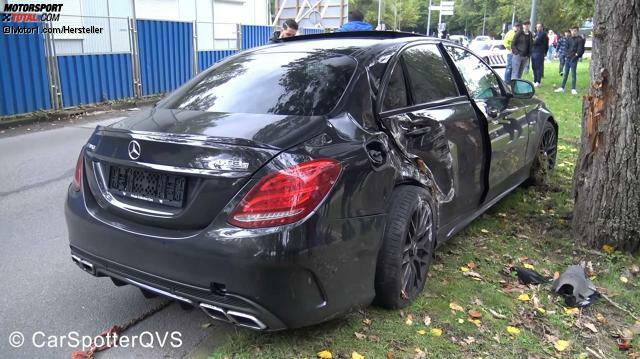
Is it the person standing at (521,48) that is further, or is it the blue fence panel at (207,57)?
the blue fence panel at (207,57)

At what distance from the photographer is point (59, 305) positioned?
335cm

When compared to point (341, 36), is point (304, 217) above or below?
below

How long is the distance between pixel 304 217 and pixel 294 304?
1.32 feet

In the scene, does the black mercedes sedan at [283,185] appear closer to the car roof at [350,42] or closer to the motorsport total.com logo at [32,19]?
the car roof at [350,42]

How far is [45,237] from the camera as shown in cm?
445

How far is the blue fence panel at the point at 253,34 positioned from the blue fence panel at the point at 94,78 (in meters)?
5.72

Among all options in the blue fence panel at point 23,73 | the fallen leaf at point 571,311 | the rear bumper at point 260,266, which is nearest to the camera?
the rear bumper at point 260,266

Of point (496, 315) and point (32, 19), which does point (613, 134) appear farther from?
point (32, 19)

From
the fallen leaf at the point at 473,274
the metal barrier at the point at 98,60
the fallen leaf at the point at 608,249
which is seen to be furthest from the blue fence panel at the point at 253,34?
the fallen leaf at the point at 473,274

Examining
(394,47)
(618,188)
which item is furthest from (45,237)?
(618,188)

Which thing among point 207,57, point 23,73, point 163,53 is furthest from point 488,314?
point 207,57

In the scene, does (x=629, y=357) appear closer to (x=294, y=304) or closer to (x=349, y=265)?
(x=349, y=265)

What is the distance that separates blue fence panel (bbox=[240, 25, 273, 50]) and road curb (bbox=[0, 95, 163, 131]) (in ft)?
18.8

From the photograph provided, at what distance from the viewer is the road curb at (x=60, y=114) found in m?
9.78
